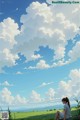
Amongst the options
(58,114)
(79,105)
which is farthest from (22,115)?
(58,114)

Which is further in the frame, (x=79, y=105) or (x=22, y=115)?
(x=22, y=115)

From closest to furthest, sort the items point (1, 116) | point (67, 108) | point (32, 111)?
point (67, 108) → point (1, 116) → point (32, 111)

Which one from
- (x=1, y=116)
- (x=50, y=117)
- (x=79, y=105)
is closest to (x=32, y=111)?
(x=50, y=117)

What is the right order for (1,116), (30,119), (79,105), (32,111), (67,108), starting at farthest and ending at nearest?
(32,111) → (30,119) → (79,105) → (1,116) → (67,108)

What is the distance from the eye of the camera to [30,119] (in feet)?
55.0

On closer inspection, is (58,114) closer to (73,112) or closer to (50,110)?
(73,112)

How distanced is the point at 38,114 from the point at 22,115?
78cm

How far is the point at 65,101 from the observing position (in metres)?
11.2

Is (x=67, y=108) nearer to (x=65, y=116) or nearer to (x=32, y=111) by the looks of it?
(x=65, y=116)

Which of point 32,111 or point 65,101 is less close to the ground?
point 32,111

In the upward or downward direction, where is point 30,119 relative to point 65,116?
upward

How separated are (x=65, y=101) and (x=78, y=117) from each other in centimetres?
316

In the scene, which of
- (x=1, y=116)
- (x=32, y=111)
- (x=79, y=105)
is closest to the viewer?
(x=1, y=116)

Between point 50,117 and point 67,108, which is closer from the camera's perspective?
point 67,108
